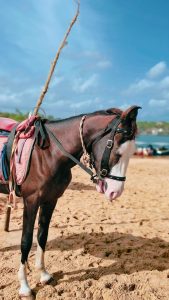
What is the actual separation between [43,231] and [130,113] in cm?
228

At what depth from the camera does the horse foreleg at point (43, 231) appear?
429cm

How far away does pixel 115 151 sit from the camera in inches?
132

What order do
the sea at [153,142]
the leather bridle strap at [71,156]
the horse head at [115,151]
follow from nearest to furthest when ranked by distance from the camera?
the horse head at [115,151] → the leather bridle strap at [71,156] → the sea at [153,142]

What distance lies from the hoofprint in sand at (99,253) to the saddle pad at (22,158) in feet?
5.44

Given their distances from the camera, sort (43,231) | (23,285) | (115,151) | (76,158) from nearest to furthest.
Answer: (115,151) → (76,158) → (23,285) → (43,231)

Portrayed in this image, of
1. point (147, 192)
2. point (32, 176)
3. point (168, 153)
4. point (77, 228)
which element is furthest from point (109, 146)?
point (168, 153)

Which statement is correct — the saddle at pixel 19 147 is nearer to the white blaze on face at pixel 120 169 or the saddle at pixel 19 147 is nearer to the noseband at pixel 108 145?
the noseband at pixel 108 145

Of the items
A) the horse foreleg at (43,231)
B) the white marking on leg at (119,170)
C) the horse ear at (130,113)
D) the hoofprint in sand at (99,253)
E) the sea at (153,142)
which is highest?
the sea at (153,142)

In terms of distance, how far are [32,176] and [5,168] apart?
1.70 feet

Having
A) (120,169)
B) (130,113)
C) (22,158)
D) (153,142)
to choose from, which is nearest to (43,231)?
(22,158)

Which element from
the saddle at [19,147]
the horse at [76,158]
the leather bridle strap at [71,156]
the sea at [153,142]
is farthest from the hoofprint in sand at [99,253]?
the sea at [153,142]

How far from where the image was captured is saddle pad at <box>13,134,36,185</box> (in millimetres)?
3887

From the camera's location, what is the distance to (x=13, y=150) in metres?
4.00

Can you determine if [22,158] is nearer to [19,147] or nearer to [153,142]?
[19,147]
